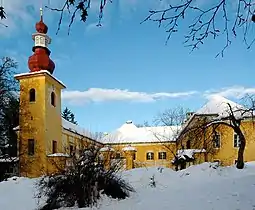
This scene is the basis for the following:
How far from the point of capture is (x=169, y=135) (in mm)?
51625

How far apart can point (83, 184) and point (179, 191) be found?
140 inches

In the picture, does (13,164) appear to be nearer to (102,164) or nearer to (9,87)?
(9,87)

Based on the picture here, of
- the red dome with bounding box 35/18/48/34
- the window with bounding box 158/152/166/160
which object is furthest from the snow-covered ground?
the window with bounding box 158/152/166/160

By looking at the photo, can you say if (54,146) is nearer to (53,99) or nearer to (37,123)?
(37,123)

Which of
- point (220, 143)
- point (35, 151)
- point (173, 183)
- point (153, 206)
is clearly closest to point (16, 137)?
point (35, 151)

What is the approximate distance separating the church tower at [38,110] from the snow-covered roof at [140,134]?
12.4m

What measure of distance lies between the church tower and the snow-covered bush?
22.4 metres

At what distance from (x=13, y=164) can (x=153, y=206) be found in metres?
25.7

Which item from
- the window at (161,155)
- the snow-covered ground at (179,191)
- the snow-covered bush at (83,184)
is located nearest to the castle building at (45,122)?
the window at (161,155)

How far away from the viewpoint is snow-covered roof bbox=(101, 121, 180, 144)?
5138cm

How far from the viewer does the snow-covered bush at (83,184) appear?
12539mm

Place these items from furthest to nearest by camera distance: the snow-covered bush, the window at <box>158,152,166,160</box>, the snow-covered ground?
1. the window at <box>158,152,166,160</box>
2. the snow-covered bush
3. the snow-covered ground

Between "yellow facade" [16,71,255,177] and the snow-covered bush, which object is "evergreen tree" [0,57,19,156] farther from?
the snow-covered bush

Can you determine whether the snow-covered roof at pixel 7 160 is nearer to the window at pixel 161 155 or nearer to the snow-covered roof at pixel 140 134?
the snow-covered roof at pixel 140 134
